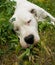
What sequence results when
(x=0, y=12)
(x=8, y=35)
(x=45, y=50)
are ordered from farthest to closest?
(x=0, y=12) → (x=8, y=35) → (x=45, y=50)

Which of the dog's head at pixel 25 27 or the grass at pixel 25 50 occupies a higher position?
the dog's head at pixel 25 27

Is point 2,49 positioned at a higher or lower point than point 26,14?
lower

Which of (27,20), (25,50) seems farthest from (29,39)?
(27,20)

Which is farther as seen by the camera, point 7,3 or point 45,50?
point 7,3

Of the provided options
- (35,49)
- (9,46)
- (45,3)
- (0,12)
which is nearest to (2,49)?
(9,46)

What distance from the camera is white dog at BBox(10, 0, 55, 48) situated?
4.81 meters

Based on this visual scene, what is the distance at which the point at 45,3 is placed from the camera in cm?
603

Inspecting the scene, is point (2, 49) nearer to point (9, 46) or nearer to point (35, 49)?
point (9, 46)

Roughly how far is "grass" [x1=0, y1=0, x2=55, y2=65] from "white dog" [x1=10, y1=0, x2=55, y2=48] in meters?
0.10

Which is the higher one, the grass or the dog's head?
the dog's head

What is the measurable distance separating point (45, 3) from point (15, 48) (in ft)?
4.94

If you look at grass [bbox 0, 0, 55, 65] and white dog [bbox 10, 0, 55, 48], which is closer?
grass [bbox 0, 0, 55, 65]

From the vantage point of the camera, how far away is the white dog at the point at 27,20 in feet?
15.8

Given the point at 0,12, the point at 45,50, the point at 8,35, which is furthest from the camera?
the point at 0,12
